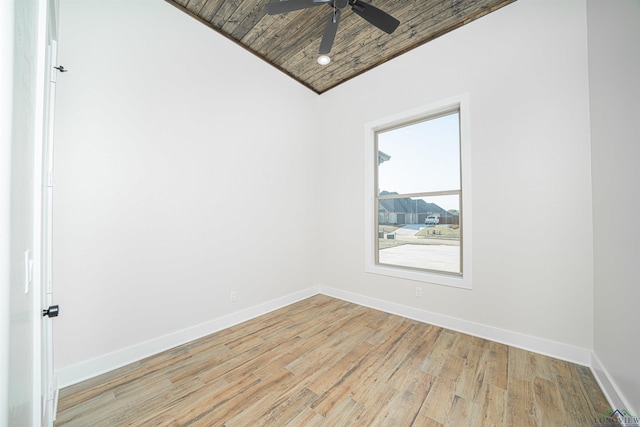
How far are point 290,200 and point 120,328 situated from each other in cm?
217

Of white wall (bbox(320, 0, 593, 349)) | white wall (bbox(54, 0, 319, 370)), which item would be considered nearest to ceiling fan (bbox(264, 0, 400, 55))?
white wall (bbox(320, 0, 593, 349))

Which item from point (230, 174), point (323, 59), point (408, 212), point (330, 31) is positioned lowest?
point (408, 212)

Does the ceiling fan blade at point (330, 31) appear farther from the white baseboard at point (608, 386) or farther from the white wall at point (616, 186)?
the white baseboard at point (608, 386)

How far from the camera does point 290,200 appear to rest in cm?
336

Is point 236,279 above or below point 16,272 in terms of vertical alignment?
below

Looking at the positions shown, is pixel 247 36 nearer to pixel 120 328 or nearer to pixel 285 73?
pixel 285 73

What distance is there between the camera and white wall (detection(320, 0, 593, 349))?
1976 mm

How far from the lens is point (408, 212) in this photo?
3.10 metres

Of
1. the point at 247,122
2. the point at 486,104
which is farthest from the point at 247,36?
the point at 486,104

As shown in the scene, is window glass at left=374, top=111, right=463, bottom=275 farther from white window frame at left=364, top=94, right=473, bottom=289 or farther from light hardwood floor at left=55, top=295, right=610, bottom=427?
light hardwood floor at left=55, top=295, right=610, bottom=427

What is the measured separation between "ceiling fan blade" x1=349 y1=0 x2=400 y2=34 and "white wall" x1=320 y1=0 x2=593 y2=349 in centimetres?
91

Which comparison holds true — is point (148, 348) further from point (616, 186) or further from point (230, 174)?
point (616, 186)

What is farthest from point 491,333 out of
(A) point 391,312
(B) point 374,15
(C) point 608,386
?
(B) point 374,15

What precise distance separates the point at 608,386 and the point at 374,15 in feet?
10.4
